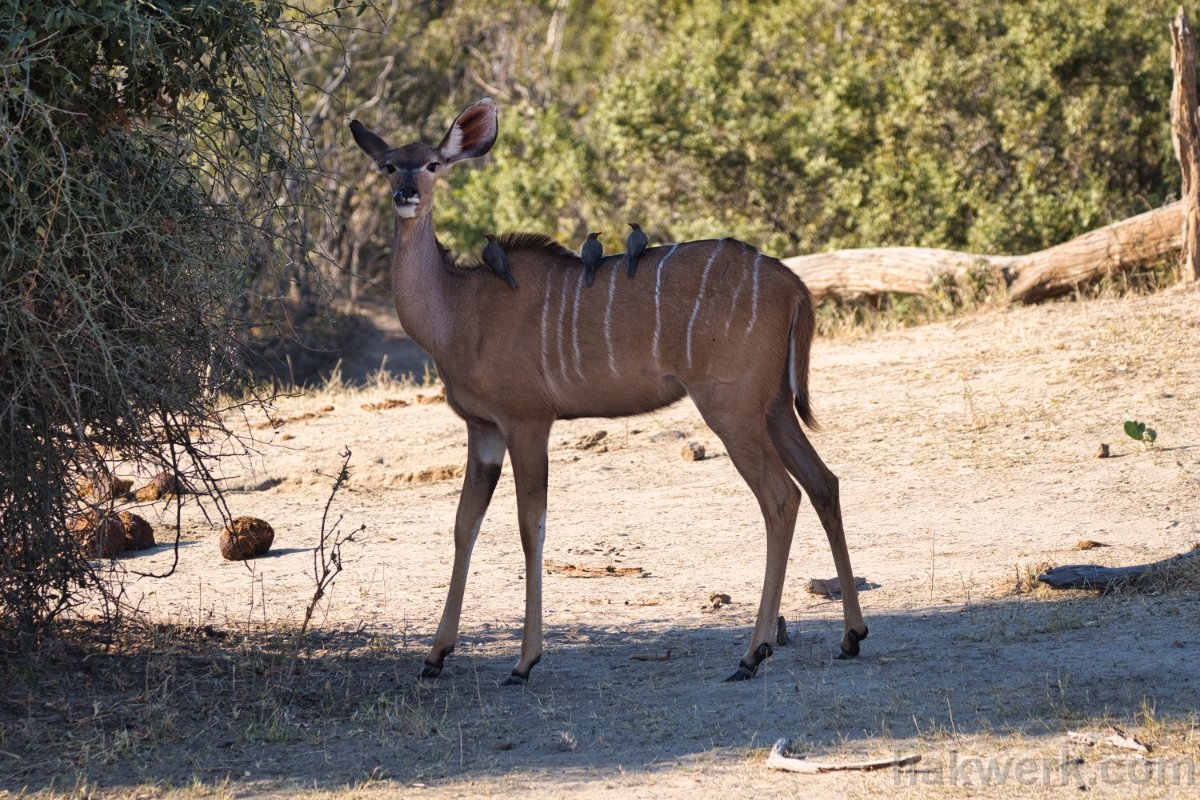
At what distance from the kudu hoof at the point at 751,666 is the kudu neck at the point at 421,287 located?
5.90 feet

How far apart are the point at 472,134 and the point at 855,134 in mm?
9891

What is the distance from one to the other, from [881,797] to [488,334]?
251 centimetres

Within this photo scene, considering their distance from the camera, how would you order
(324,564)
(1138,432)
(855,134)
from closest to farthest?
1. (324,564)
2. (1138,432)
3. (855,134)

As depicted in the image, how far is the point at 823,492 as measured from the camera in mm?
5355

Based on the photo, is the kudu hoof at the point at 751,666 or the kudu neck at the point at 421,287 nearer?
the kudu hoof at the point at 751,666

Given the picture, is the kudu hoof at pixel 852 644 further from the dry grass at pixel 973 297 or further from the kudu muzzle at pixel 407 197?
the dry grass at pixel 973 297

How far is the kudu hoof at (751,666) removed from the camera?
5.00m

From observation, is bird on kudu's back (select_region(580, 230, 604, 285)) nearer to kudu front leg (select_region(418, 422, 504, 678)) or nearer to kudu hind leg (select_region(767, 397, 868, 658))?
kudu front leg (select_region(418, 422, 504, 678))

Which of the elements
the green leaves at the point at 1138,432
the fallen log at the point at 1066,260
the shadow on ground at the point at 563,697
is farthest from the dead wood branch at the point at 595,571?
the fallen log at the point at 1066,260

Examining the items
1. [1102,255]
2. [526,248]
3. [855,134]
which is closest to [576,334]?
[526,248]

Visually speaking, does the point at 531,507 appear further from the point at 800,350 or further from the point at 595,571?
the point at 595,571

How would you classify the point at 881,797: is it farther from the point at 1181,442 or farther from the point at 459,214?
the point at 459,214

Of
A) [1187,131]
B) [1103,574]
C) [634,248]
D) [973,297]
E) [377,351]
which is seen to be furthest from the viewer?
[377,351]

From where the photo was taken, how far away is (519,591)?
6707mm
